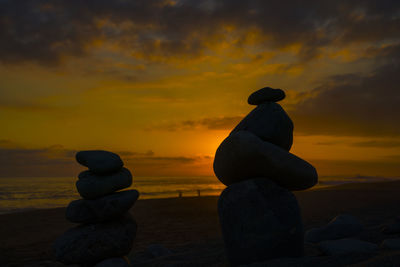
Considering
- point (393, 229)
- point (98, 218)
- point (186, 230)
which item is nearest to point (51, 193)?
point (186, 230)

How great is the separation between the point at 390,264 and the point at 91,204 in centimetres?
541

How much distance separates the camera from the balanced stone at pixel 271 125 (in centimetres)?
582

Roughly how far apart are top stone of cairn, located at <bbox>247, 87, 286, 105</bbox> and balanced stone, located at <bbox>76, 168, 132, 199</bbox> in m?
3.32

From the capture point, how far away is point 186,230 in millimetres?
12508

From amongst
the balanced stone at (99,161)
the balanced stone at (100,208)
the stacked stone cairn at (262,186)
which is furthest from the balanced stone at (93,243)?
the stacked stone cairn at (262,186)

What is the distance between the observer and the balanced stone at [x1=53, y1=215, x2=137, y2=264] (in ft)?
21.7

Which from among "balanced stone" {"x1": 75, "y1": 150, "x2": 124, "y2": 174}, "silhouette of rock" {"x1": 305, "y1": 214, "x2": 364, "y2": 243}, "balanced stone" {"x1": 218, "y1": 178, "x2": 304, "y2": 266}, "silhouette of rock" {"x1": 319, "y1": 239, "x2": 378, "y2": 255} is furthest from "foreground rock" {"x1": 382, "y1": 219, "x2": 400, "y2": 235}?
"balanced stone" {"x1": 75, "y1": 150, "x2": 124, "y2": 174}

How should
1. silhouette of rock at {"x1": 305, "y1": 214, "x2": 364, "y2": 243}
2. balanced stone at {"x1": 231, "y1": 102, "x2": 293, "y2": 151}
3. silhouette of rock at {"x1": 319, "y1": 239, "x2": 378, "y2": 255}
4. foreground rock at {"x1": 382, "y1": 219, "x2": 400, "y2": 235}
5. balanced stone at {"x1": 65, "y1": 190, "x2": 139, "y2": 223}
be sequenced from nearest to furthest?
silhouette of rock at {"x1": 319, "y1": 239, "x2": 378, "y2": 255}
balanced stone at {"x1": 231, "y1": 102, "x2": 293, "y2": 151}
balanced stone at {"x1": 65, "y1": 190, "x2": 139, "y2": 223}
foreground rock at {"x1": 382, "y1": 219, "x2": 400, "y2": 235}
silhouette of rock at {"x1": 305, "y1": 214, "x2": 364, "y2": 243}

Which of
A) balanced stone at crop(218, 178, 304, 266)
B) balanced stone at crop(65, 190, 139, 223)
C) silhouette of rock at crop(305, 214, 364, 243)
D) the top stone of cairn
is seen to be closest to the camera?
balanced stone at crop(218, 178, 304, 266)

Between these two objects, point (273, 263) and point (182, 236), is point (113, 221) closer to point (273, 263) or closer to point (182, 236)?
point (273, 263)

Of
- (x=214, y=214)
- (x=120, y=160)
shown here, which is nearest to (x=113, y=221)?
(x=120, y=160)

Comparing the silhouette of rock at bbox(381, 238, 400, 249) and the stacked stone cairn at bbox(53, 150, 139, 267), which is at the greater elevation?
the stacked stone cairn at bbox(53, 150, 139, 267)

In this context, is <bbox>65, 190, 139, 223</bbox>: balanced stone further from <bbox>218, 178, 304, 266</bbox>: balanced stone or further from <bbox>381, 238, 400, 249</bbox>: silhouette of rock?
<bbox>381, 238, 400, 249</bbox>: silhouette of rock

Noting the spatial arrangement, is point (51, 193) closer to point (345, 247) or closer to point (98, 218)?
point (98, 218)
